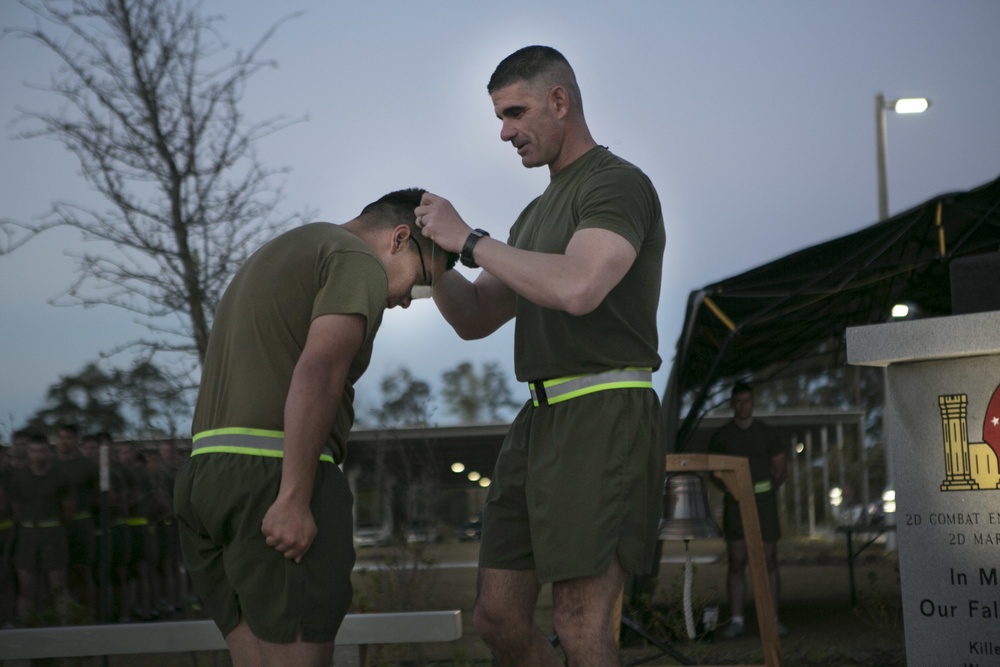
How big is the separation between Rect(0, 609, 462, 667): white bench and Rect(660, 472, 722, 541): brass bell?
128 cm

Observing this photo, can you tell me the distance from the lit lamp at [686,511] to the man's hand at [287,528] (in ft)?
11.6

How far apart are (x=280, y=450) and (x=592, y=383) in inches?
33.3

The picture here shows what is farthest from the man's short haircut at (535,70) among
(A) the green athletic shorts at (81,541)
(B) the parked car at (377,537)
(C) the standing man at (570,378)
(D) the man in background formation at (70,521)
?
(A) the green athletic shorts at (81,541)

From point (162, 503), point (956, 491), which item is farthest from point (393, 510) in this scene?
point (956, 491)

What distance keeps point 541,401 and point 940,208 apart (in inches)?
256

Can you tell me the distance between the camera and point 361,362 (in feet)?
9.88

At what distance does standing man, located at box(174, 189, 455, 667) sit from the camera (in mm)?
2709

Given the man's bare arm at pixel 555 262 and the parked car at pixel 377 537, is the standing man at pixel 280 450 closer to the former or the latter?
the man's bare arm at pixel 555 262

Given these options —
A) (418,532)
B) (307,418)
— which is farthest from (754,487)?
(307,418)

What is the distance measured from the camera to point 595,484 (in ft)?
10.2

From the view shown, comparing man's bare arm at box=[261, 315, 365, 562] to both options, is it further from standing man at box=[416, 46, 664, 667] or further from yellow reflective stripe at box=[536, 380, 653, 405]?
yellow reflective stripe at box=[536, 380, 653, 405]

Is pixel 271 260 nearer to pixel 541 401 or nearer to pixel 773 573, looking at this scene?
pixel 541 401

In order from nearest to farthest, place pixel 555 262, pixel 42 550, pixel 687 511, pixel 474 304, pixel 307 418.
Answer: pixel 307 418
pixel 555 262
pixel 474 304
pixel 687 511
pixel 42 550

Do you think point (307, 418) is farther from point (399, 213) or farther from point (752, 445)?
point (752, 445)
